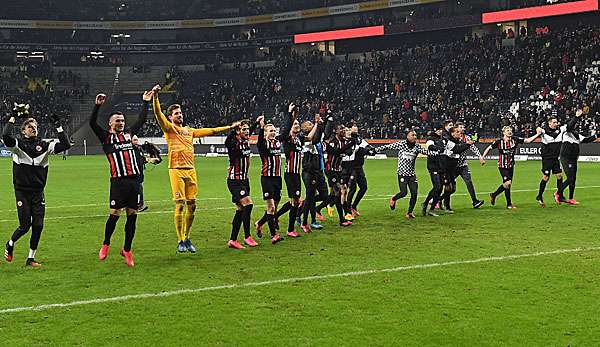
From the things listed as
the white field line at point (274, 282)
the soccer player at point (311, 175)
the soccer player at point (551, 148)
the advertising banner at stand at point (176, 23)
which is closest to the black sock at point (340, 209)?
the soccer player at point (311, 175)

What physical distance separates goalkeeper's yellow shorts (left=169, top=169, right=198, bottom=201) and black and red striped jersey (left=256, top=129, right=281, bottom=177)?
163cm

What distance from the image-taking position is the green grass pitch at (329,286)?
7.59 metres

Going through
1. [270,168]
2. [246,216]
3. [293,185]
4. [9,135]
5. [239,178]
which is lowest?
[246,216]

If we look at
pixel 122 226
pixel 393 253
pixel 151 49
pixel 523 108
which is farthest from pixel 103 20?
pixel 393 253

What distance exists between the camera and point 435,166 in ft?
59.0

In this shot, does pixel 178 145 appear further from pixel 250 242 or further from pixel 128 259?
pixel 128 259

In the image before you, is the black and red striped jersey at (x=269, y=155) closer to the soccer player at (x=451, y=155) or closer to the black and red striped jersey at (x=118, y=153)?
the black and red striped jersey at (x=118, y=153)

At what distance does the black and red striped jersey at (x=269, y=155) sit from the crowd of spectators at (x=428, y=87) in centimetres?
2434

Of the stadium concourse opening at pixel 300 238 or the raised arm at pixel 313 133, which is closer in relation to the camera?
the stadium concourse opening at pixel 300 238

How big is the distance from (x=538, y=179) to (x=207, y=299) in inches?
849

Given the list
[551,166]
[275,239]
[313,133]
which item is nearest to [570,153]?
[551,166]

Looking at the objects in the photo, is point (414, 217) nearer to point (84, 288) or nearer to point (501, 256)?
point (501, 256)

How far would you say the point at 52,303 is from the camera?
899 cm

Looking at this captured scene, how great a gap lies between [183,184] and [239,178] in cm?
107
